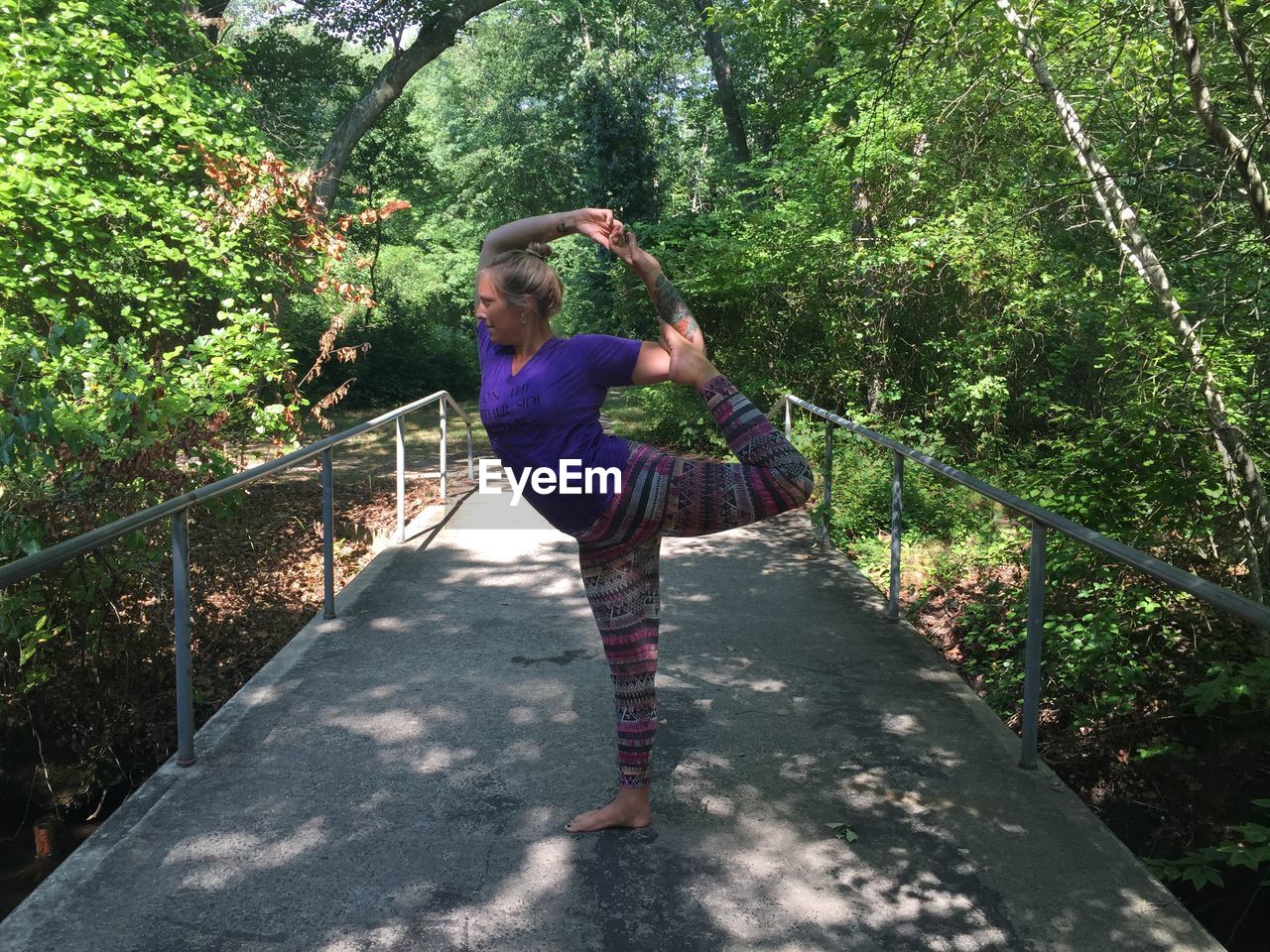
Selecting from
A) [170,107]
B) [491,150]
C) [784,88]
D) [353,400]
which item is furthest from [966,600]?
[491,150]

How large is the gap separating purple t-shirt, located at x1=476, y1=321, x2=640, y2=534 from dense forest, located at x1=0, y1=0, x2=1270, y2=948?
5.97ft

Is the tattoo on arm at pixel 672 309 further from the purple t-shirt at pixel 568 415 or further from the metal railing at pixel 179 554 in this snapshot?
the metal railing at pixel 179 554

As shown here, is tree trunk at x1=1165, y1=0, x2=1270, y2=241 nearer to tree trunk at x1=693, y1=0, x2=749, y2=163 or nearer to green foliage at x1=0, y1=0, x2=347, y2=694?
green foliage at x1=0, y1=0, x2=347, y2=694

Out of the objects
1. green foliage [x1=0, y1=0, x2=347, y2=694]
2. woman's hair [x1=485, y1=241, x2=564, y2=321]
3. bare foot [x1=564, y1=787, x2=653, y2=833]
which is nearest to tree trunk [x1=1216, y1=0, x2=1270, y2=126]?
woman's hair [x1=485, y1=241, x2=564, y2=321]

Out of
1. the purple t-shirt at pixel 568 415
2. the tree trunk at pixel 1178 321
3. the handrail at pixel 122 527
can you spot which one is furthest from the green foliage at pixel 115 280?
the tree trunk at pixel 1178 321

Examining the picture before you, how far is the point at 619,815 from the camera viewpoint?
318cm

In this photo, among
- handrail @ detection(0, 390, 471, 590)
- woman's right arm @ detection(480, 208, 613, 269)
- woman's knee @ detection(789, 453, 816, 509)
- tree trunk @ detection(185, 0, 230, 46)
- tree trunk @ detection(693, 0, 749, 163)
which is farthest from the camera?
tree trunk @ detection(693, 0, 749, 163)

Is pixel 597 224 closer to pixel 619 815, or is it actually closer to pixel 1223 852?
pixel 619 815

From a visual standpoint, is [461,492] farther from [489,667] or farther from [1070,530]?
[1070,530]

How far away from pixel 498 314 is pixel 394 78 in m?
14.1

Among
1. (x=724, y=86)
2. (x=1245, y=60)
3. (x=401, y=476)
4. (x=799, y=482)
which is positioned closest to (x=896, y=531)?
(x=1245, y=60)

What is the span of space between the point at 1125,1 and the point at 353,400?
739 inches

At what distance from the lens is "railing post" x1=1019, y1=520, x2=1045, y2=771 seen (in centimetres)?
360

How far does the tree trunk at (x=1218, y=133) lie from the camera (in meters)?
4.05
